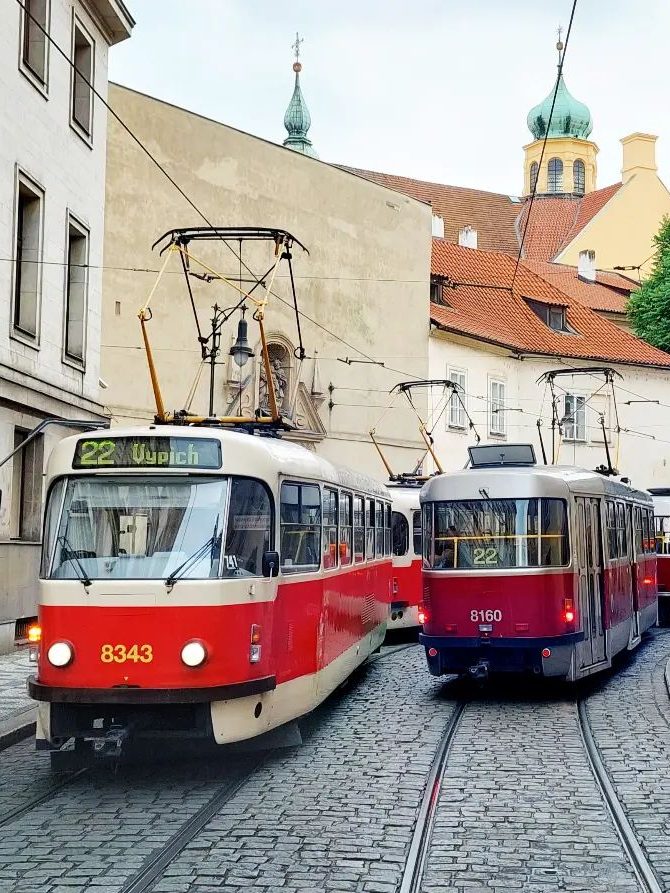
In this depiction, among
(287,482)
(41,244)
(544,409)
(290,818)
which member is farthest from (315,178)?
(290,818)

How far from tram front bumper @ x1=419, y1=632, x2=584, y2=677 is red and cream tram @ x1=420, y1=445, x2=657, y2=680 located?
1 centimetres

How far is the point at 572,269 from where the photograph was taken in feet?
192

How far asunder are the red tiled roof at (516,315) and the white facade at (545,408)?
0.47 meters

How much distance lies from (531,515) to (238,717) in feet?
20.1

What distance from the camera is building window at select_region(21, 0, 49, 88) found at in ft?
66.8

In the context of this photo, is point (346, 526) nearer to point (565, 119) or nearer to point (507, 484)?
A: point (507, 484)

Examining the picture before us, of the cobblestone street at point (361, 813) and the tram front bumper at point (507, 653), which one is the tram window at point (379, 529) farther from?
the cobblestone street at point (361, 813)

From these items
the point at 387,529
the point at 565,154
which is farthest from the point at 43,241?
the point at 565,154

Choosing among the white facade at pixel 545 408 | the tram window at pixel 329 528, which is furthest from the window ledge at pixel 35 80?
the white facade at pixel 545 408

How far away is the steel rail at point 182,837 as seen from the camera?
6711 mm

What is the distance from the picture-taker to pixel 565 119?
9094cm

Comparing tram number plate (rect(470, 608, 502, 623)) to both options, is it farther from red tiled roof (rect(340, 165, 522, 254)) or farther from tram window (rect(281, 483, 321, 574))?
red tiled roof (rect(340, 165, 522, 254))

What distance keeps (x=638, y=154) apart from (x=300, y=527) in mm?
59825

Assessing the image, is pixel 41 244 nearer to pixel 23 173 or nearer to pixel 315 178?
pixel 23 173
